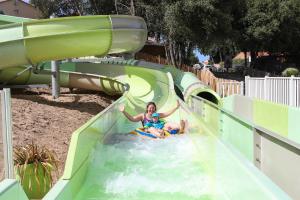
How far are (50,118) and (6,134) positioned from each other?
22.4 feet

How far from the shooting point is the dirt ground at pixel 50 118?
8344 mm

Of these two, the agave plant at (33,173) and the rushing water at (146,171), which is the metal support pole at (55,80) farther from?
the agave plant at (33,173)

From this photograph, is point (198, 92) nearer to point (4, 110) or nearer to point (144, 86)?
point (144, 86)

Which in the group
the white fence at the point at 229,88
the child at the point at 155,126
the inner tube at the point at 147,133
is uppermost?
the white fence at the point at 229,88

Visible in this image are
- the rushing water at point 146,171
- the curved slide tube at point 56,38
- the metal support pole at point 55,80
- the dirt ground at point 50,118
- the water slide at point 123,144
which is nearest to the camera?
the water slide at point 123,144

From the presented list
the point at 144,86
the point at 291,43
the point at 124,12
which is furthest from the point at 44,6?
the point at 144,86

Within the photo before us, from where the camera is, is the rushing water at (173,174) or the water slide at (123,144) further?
the water slide at (123,144)

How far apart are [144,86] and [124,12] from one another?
19486 millimetres

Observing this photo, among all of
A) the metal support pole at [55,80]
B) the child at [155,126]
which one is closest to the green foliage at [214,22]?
the metal support pole at [55,80]

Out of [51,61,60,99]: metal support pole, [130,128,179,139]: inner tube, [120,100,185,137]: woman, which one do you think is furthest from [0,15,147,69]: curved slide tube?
[130,128,179,139]: inner tube

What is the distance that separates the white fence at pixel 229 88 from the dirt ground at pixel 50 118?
5689 mm

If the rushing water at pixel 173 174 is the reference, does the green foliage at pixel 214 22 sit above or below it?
above

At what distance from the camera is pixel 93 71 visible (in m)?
17.7

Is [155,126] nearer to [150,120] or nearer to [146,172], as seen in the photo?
[150,120]
